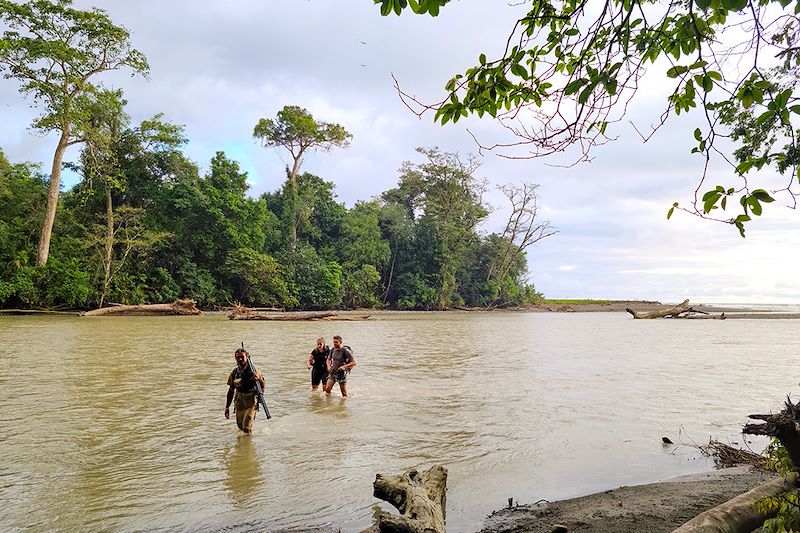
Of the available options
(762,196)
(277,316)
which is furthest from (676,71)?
(277,316)

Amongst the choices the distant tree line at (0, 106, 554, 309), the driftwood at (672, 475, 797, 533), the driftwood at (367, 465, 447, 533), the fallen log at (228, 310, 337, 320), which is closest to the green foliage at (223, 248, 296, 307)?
the distant tree line at (0, 106, 554, 309)

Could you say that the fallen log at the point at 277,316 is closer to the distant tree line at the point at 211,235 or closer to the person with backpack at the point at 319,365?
the distant tree line at the point at 211,235

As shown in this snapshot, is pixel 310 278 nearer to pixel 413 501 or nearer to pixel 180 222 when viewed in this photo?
pixel 180 222

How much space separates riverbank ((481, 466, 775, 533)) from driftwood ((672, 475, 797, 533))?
33.7 inches

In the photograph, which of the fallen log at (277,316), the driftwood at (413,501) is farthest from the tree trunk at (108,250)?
the driftwood at (413,501)

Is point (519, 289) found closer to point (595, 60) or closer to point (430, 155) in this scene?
point (430, 155)

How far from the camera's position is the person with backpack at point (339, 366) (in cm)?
1001

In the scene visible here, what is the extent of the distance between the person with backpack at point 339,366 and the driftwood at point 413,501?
19.4ft

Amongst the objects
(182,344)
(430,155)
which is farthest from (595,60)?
(430,155)

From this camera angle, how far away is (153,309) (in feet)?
102

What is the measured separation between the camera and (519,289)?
59.6 m

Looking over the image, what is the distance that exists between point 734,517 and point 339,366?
7.71 m

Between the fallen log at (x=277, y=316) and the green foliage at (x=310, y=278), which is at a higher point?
A: the green foliage at (x=310, y=278)

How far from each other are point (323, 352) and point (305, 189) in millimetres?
35422
